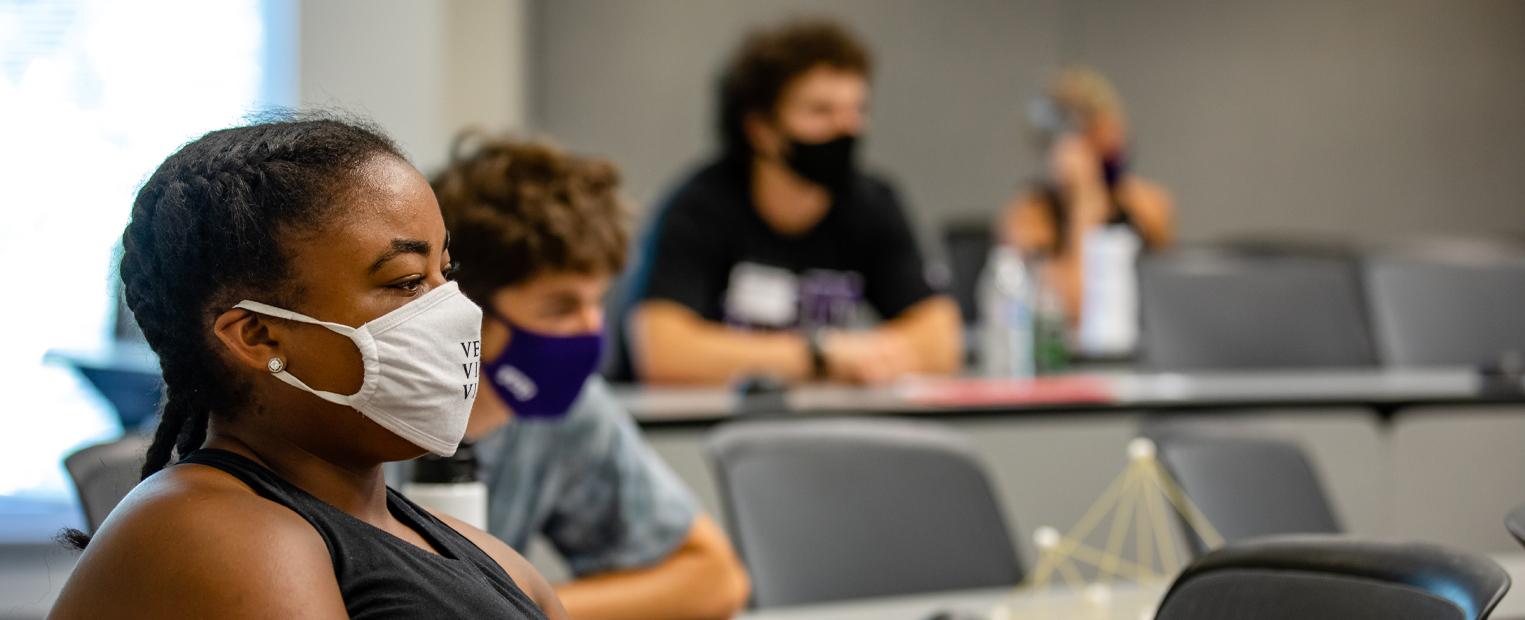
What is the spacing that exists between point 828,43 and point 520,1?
306 cm

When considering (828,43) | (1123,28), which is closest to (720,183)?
(828,43)

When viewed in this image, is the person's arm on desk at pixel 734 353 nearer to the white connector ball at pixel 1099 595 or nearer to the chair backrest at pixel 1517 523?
the white connector ball at pixel 1099 595

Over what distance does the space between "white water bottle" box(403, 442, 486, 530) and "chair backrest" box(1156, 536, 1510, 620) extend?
61 centimetres

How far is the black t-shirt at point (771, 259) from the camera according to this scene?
11.5 feet

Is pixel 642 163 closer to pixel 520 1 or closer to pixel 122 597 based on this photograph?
pixel 520 1

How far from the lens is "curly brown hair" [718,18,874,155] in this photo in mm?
3477

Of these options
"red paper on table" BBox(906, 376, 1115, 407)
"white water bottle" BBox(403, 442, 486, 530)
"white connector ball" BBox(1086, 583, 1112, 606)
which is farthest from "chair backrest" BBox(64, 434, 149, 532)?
"red paper on table" BBox(906, 376, 1115, 407)

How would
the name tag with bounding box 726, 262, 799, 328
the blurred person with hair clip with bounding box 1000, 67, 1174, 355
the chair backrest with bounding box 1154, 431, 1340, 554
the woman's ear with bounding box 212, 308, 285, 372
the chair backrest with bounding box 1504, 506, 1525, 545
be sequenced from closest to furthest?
the woman's ear with bounding box 212, 308, 285, 372 → the chair backrest with bounding box 1504, 506, 1525, 545 → the chair backrest with bounding box 1154, 431, 1340, 554 → the name tag with bounding box 726, 262, 799, 328 → the blurred person with hair clip with bounding box 1000, 67, 1174, 355

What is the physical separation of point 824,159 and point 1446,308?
1687 millimetres

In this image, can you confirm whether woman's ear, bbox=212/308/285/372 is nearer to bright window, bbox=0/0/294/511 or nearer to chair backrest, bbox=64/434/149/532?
chair backrest, bbox=64/434/149/532

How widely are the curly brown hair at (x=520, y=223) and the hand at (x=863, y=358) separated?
1.77 m

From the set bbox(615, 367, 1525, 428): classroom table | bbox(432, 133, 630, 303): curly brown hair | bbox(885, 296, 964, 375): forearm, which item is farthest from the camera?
bbox(885, 296, 964, 375): forearm

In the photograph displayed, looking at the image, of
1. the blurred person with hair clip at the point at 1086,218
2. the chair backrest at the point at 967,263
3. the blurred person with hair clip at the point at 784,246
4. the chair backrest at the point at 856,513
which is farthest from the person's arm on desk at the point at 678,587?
the chair backrest at the point at 967,263

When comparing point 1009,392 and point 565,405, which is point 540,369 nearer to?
point 565,405
